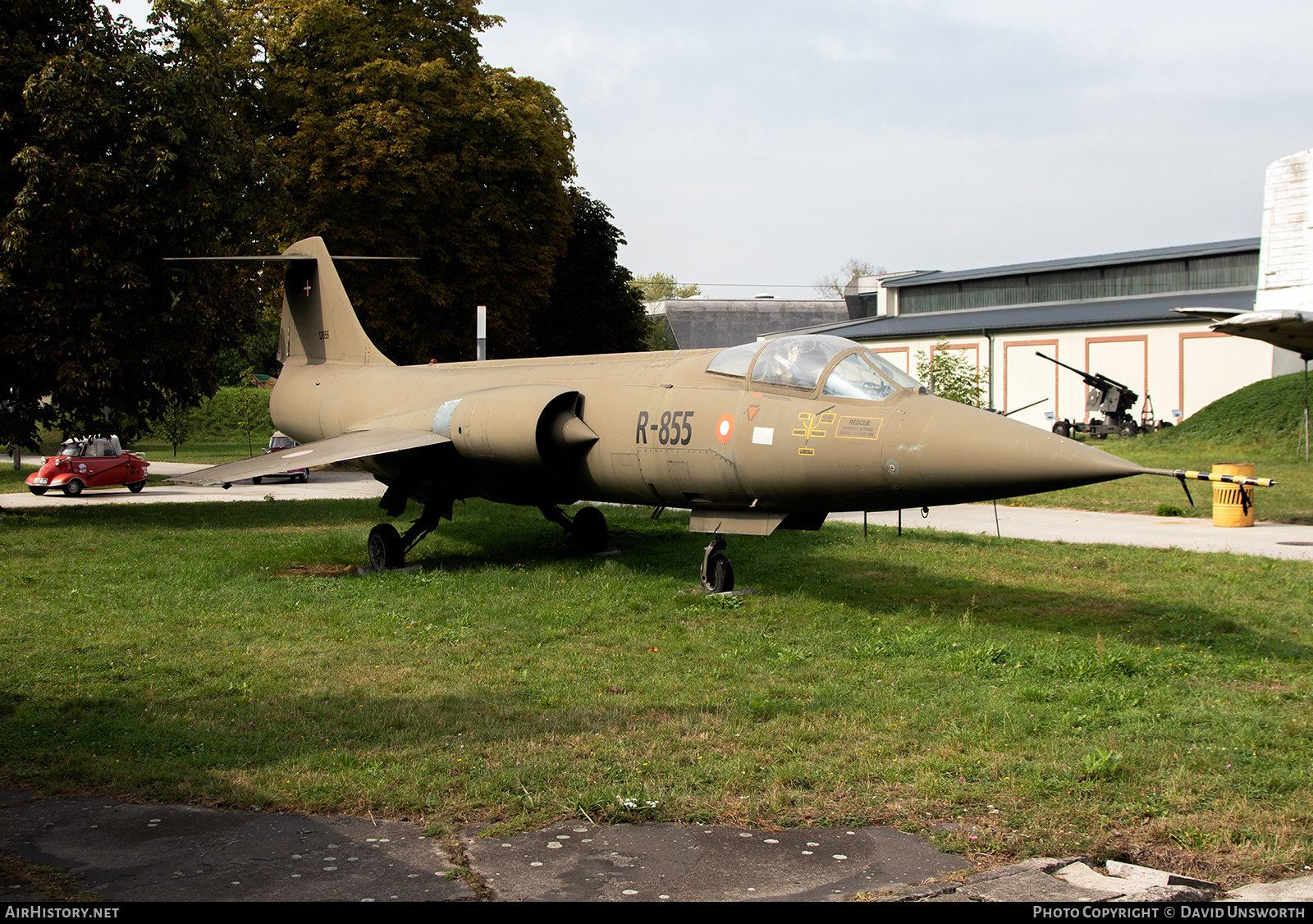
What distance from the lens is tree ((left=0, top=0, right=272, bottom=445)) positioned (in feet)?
53.2

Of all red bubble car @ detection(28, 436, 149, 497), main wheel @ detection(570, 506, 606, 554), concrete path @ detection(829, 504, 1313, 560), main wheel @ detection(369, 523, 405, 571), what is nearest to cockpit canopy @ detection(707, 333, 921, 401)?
main wheel @ detection(570, 506, 606, 554)

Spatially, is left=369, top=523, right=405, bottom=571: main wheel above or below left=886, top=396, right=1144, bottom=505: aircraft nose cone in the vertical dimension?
→ below

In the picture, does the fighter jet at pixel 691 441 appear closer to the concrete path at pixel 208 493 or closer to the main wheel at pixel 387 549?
the main wheel at pixel 387 549

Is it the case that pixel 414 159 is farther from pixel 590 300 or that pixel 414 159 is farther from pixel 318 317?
pixel 318 317

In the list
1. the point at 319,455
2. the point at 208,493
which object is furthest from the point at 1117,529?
the point at 208,493

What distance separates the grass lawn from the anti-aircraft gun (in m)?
29.4

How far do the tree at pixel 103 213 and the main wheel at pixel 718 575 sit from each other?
11.5 meters

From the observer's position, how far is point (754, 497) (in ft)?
32.4

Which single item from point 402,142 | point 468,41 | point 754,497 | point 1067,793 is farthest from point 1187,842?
point 468,41

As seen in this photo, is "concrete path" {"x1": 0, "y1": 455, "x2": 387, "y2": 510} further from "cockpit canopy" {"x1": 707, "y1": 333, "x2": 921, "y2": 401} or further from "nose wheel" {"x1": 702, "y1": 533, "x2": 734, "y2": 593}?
"cockpit canopy" {"x1": 707, "y1": 333, "x2": 921, "y2": 401}

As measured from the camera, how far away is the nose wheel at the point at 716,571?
10.6 meters

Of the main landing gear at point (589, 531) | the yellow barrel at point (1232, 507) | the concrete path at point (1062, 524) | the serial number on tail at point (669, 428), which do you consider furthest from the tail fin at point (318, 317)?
the yellow barrel at point (1232, 507)

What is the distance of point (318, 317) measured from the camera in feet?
56.2

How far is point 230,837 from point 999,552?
1112cm
